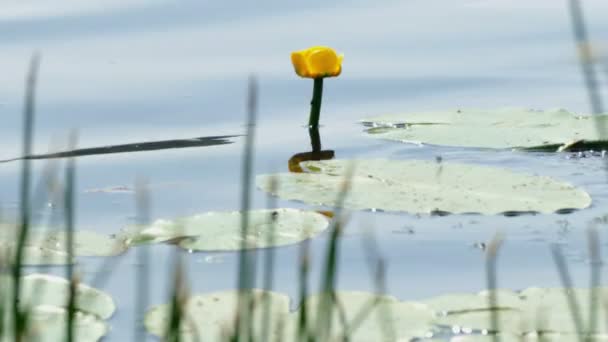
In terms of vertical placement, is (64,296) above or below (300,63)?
below

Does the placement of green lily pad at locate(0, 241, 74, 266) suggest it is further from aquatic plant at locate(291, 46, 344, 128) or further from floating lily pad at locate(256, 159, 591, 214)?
aquatic plant at locate(291, 46, 344, 128)

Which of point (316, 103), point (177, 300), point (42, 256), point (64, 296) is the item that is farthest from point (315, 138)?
point (177, 300)

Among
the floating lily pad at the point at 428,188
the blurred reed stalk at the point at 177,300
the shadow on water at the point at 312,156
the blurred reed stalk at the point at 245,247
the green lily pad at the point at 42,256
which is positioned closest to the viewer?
the blurred reed stalk at the point at 177,300

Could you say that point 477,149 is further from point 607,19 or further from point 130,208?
point 607,19

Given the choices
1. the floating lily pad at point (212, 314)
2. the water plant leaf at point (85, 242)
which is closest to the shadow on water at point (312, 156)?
the water plant leaf at point (85, 242)

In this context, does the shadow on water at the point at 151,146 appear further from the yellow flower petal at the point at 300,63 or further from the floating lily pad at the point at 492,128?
the floating lily pad at the point at 492,128

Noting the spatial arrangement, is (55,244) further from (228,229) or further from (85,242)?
(228,229)

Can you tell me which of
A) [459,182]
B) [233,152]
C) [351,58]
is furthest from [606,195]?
[351,58]
